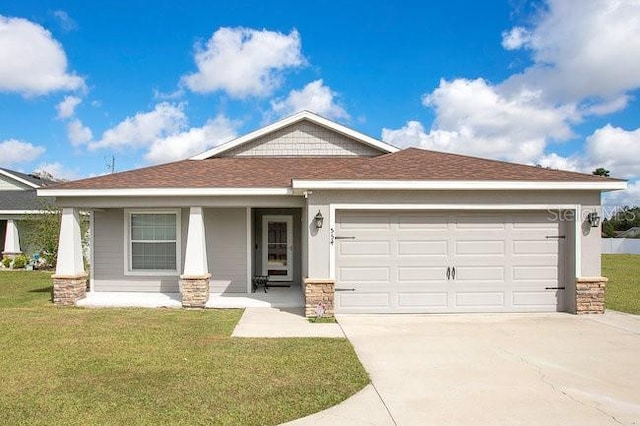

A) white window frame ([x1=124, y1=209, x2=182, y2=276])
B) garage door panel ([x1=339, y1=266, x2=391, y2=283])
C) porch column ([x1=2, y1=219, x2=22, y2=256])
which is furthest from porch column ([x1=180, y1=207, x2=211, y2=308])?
porch column ([x1=2, y1=219, x2=22, y2=256])

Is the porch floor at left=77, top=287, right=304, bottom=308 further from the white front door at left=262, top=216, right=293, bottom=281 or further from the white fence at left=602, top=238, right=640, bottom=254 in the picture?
the white fence at left=602, top=238, right=640, bottom=254

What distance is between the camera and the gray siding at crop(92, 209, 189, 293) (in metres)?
12.4

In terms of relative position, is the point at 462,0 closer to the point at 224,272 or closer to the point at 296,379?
the point at 224,272

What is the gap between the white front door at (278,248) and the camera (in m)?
13.5

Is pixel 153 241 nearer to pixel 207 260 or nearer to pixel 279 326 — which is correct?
pixel 207 260

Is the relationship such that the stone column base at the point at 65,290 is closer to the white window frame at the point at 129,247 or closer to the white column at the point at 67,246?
the white column at the point at 67,246

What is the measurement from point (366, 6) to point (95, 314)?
12142 mm

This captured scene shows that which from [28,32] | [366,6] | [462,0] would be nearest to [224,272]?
[366,6]

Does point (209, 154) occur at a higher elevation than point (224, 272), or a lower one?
higher

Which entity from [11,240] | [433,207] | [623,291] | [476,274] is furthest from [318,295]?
[11,240]

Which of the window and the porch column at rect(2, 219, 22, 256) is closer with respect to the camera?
the window

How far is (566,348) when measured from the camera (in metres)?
7.00

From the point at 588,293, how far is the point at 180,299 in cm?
981

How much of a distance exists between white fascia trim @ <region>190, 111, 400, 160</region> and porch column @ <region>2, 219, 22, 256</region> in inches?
530
